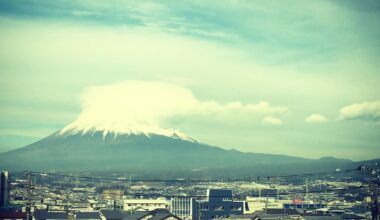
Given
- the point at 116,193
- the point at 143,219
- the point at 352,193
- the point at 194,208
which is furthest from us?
the point at 352,193

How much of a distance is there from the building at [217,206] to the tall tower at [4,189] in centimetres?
3108

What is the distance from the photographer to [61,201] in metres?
A: 111

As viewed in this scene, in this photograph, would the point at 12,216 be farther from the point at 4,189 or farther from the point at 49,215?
the point at 4,189

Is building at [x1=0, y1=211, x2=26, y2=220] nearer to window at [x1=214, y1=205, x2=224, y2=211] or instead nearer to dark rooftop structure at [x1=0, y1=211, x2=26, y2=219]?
dark rooftop structure at [x1=0, y1=211, x2=26, y2=219]

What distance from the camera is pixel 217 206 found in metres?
102

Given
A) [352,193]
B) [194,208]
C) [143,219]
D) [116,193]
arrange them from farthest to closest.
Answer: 1. [352,193]
2. [116,193]
3. [194,208]
4. [143,219]

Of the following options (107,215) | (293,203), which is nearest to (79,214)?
(107,215)

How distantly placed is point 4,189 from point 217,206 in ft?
118

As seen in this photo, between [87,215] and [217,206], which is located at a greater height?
[217,206]

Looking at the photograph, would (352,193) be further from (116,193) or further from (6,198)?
(6,198)

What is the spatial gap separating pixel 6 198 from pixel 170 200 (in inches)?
1247

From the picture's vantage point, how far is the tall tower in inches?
3536

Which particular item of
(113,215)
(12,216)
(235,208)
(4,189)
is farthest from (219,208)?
(12,216)

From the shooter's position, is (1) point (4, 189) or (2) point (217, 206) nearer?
(1) point (4, 189)
